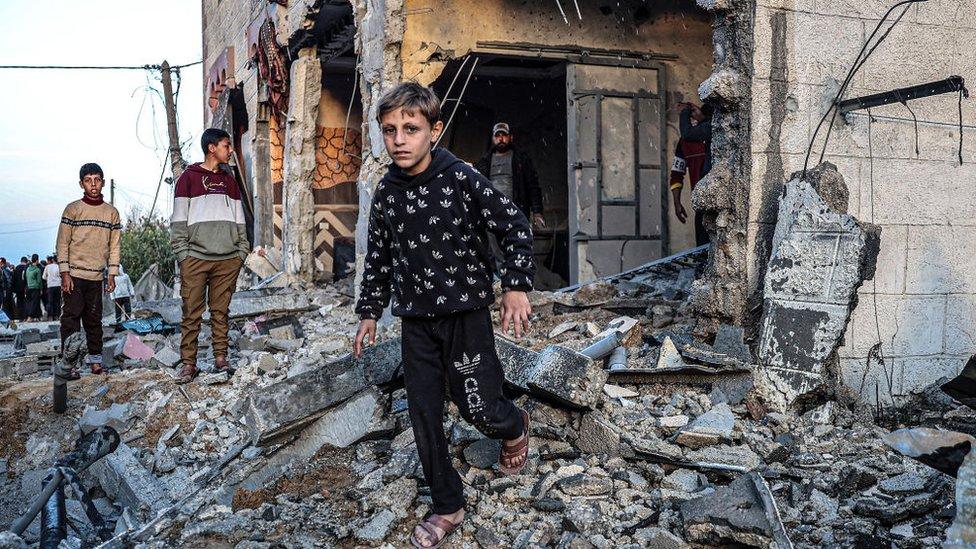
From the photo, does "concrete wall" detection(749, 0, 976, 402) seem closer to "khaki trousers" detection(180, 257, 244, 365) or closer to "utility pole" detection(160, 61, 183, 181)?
"khaki trousers" detection(180, 257, 244, 365)

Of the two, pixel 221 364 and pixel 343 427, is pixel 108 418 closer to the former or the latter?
pixel 221 364

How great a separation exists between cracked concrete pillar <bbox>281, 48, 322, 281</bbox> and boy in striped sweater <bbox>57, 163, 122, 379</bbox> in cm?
489

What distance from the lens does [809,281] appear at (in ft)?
15.0

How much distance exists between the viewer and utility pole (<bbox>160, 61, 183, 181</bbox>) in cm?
1844

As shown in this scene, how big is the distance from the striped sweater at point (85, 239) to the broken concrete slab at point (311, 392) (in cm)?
355

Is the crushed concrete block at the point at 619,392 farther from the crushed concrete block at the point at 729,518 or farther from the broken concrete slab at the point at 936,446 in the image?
the broken concrete slab at the point at 936,446

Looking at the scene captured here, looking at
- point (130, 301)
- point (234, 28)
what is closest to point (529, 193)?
point (130, 301)

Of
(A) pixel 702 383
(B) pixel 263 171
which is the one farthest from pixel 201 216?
(B) pixel 263 171

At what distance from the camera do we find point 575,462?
3.73 meters

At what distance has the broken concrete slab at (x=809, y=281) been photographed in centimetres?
450

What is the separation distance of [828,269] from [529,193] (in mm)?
4876

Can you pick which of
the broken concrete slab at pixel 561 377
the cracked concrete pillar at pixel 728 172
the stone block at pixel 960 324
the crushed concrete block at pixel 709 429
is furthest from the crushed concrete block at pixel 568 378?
the stone block at pixel 960 324

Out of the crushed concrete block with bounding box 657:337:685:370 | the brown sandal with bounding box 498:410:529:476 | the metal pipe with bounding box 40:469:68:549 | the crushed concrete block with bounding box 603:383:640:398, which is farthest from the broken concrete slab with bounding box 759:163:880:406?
the metal pipe with bounding box 40:469:68:549

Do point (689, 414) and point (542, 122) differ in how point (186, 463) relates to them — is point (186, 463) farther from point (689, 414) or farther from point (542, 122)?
point (542, 122)
